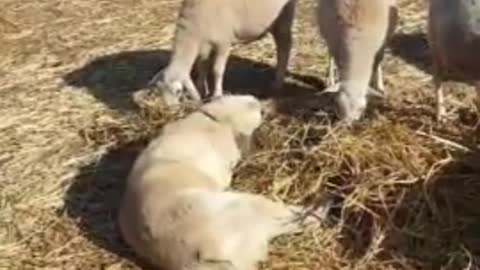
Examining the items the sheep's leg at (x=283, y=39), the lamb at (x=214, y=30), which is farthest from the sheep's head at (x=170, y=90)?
the sheep's leg at (x=283, y=39)

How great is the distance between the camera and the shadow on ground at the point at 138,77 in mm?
7473

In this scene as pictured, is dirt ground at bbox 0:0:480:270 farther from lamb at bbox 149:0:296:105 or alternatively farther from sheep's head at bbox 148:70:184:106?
lamb at bbox 149:0:296:105

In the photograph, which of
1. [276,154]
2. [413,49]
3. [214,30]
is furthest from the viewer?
[413,49]

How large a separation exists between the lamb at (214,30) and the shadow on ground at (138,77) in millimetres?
321

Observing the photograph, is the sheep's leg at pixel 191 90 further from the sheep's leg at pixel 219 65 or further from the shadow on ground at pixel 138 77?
the shadow on ground at pixel 138 77

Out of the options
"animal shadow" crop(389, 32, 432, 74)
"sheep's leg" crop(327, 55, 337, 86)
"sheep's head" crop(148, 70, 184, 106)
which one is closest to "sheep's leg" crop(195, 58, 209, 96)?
"sheep's head" crop(148, 70, 184, 106)

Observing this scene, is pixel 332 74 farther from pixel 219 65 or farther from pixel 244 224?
pixel 244 224

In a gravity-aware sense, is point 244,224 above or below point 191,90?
below

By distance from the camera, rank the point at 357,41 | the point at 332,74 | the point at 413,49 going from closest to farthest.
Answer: the point at 357,41 < the point at 332,74 < the point at 413,49

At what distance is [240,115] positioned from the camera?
6332 millimetres

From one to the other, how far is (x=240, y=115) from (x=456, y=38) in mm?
1146

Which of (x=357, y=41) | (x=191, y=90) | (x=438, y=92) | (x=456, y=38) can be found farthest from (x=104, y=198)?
A: (x=456, y=38)

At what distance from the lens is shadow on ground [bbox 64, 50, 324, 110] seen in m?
7.47

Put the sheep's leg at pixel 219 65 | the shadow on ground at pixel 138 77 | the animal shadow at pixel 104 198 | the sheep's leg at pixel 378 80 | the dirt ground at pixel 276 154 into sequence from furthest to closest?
the shadow on ground at pixel 138 77
the sheep's leg at pixel 219 65
the sheep's leg at pixel 378 80
the animal shadow at pixel 104 198
the dirt ground at pixel 276 154
